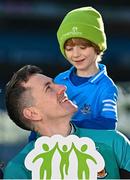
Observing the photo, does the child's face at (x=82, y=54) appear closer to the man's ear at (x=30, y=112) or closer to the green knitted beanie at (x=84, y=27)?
the green knitted beanie at (x=84, y=27)

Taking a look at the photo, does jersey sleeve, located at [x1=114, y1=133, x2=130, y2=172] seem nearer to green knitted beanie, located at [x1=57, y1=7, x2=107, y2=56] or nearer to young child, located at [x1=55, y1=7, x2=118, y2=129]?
young child, located at [x1=55, y1=7, x2=118, y2=129]

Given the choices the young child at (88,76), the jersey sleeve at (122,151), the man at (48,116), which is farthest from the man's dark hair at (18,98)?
the jersey sleeve at (122,151)

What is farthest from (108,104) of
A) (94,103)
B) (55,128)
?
(55,128)

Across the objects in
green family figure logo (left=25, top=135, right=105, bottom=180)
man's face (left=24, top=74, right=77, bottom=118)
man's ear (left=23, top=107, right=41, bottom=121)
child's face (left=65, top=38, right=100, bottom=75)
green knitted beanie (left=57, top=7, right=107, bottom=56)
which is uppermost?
green knitted beanie (left=57, top=7, right=107, bottom=56)

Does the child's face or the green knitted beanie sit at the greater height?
the green knitted beanie

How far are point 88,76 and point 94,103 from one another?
0.08 meters

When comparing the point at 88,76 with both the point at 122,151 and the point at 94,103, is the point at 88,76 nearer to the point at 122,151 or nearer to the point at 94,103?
the point at 94,103

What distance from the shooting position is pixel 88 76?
51.5 inches

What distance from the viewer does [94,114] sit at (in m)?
1.27

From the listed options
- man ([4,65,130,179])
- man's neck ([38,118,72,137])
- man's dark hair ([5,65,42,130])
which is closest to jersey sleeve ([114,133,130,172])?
man ([4,65,130,179])

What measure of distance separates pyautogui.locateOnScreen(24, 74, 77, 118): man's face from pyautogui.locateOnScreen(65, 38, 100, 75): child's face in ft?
0.31

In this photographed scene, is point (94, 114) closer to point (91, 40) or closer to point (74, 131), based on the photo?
point (74, 131)

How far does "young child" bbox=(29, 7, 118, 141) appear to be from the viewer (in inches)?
49.9

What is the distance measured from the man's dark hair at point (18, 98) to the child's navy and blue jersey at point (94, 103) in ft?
0.38
